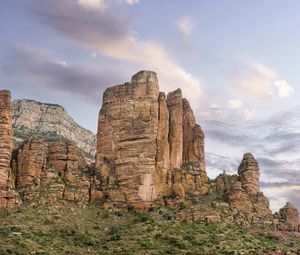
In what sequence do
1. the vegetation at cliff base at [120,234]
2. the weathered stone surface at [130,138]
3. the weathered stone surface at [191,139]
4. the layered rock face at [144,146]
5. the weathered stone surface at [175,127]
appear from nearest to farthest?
the vegetation at cliff base at [120,234]
the weathered stone surface at [130,138]
the layered rock face at [144,146]
the weathered stone surface at [175,127]
the weathered stone surface at [191,139]

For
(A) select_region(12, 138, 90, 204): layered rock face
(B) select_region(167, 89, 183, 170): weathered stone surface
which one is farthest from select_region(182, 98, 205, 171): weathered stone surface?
(A) select_region(12, 138, 90, 204): layered rock face

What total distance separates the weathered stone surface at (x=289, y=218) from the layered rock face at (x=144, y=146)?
685 inches

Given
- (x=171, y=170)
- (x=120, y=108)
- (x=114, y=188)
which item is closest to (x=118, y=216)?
(x=114, y=188)

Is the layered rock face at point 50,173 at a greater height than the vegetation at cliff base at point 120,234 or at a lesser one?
greater

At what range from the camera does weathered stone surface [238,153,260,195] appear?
113562 millimetres

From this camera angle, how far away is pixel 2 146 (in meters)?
99.8

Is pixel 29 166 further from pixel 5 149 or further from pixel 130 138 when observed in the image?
pixel 130 138

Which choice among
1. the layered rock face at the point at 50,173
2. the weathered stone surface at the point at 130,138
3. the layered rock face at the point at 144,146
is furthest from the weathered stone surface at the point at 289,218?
the layered rock face at the point at 50,173

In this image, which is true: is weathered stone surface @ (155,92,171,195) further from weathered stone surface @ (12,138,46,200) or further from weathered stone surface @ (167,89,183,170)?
weathered stone surface @ (12,138,46,200)

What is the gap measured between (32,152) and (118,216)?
812 inches

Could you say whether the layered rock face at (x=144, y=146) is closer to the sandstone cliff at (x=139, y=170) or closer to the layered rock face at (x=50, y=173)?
the sandstone cliff at (x=139, y=170)

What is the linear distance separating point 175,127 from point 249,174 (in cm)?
1896

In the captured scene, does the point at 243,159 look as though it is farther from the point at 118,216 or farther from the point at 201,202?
the point at 118,216

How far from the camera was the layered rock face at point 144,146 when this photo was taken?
110500 mm
